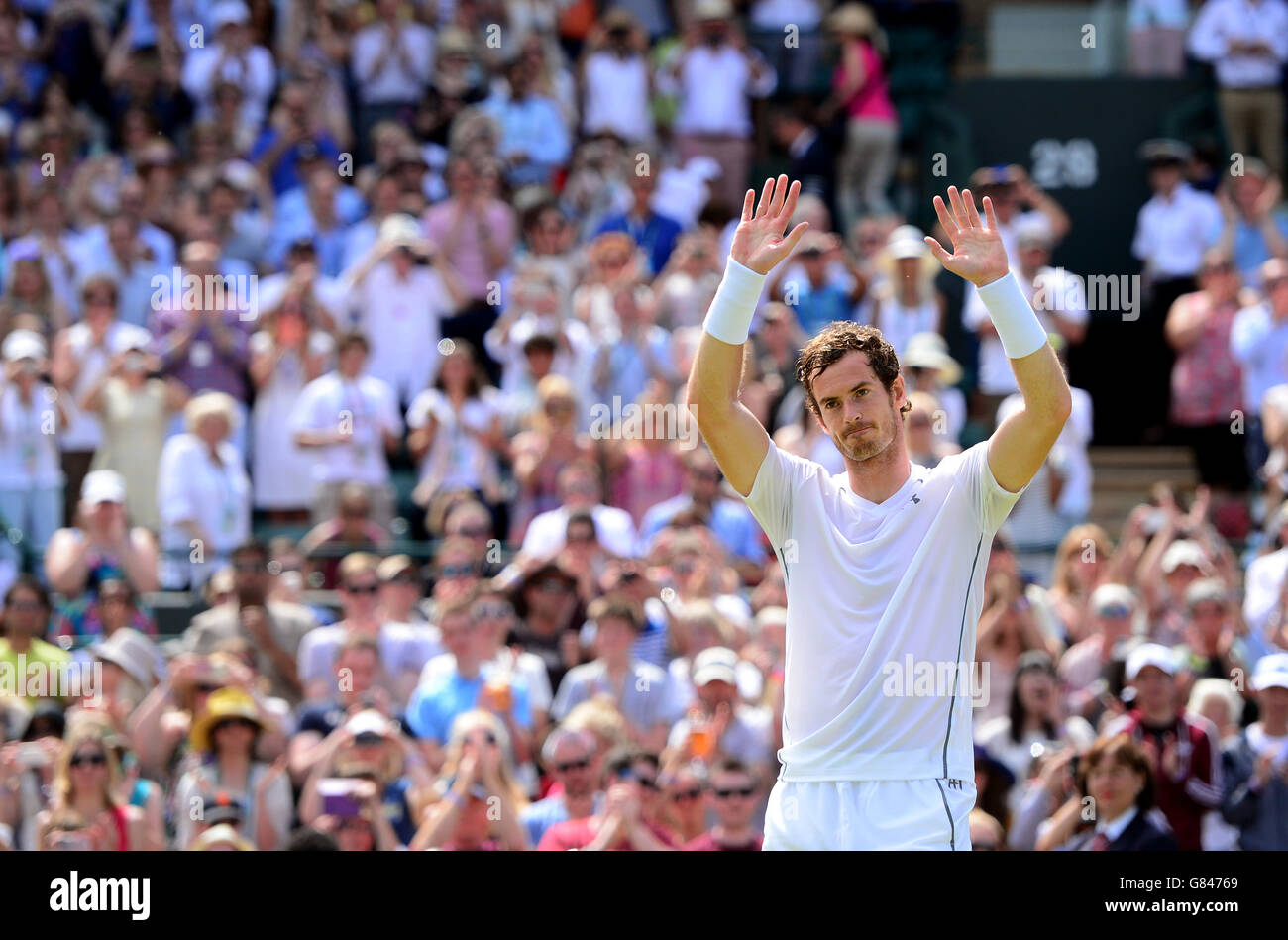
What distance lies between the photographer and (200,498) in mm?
10219

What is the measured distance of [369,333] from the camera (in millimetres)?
11398

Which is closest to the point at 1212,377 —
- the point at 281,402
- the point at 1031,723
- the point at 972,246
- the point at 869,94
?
the point at 869,94

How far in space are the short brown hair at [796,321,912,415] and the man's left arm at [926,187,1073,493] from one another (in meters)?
0.22

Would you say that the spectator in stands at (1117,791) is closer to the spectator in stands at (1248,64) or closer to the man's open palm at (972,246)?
the man's open palm at (972,246)

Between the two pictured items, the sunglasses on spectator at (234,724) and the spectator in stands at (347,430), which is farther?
the spectator in stands at (347,430)

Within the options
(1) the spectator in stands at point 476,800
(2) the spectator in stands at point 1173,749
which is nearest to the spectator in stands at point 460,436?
(1) the spectator in stands at point 476,800

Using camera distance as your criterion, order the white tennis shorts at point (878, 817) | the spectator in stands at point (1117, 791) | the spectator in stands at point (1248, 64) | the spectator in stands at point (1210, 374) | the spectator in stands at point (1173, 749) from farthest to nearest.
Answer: the spectator in stands at point (1248, 64) → the spectator in stands at point (1210, 374) → the spectator in stands at point (1173, 749) → the spectator in stands at point (1117, 791) → the white tennis shorts at point (878, 817)

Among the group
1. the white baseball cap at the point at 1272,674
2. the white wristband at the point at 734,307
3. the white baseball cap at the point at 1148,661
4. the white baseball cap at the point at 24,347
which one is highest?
the white baseball cap at the point at 24,347

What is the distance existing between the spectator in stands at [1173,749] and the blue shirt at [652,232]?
5.04 metres

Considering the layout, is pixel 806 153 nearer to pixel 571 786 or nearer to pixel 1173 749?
pixel 1173 749

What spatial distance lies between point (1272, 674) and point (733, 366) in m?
4.30

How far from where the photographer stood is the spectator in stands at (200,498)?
10.1 m

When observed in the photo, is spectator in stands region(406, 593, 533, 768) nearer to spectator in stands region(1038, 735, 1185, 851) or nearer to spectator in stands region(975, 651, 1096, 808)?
spectator in stands region(975, 651, 1096, 808)
